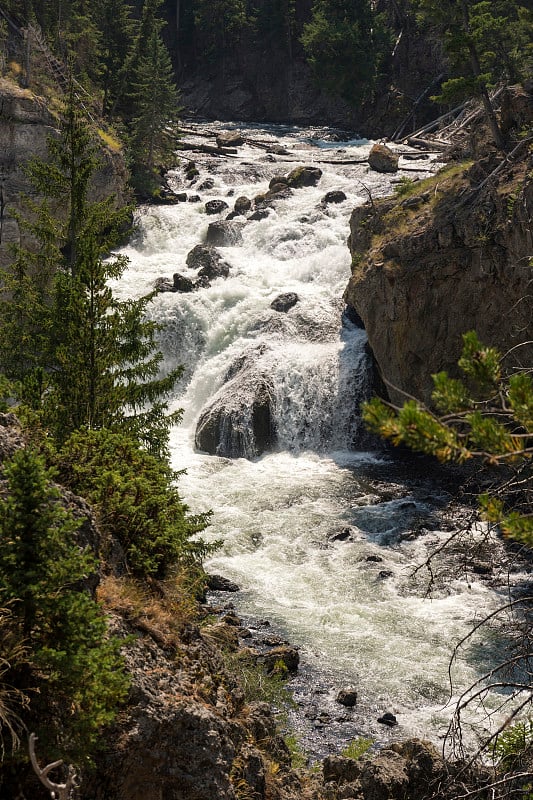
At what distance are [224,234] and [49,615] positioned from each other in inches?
1268

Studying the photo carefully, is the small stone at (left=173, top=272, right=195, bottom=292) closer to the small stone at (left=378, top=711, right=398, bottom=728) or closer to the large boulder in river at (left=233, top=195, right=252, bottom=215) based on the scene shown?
the large boulder in river at (left=233, top=195, right=252, bottom=215)

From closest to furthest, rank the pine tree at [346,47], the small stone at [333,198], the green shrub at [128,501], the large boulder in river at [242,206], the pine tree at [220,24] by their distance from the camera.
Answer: the green shrub at [128,501]
the small stone at [333,198]
the large boulder in river at [242,206]
the pine tree at [346,47]
the pine tree at [220,24]

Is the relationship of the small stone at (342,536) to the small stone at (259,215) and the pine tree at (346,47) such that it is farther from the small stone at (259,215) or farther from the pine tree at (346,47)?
the pine tree at (346,47)

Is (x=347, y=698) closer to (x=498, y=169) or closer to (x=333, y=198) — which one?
(x=498, y=169)

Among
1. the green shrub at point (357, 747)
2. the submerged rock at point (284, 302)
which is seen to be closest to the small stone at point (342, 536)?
the green shrub at point (357, 747)

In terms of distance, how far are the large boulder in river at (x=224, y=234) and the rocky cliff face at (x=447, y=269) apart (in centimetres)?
1081

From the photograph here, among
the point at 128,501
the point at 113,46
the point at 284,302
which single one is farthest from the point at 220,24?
the point at 128,501

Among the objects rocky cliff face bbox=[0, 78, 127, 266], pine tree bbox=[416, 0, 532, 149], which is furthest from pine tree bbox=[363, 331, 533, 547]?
rocky cliff face bbox=[0, 78, 127, 266]

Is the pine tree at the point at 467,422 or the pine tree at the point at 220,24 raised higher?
the pine tree at the point at 220,24

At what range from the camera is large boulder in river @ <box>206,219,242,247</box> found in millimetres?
35803

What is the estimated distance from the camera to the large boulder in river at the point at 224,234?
35803 millimetres

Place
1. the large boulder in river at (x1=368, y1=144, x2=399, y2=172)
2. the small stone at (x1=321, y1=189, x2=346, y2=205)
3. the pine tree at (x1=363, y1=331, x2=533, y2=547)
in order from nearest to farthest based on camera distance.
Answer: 1. the pine tree at (x1=363, y1=331, x2=533, y2=547)
2. the small stone at (x1=321, y1=189, x2=346, y2=205)
3. the large boulder in river at (x1=368, y1=144, x2=399, y2=172)

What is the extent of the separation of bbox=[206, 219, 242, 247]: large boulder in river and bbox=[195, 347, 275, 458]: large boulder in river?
37.3 feet

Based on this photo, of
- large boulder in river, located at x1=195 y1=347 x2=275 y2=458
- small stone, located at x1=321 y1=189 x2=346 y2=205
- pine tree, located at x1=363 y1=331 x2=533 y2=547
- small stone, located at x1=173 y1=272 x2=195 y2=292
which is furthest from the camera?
small stone, located at x1=321 y1=189 x2=346 y2=205
